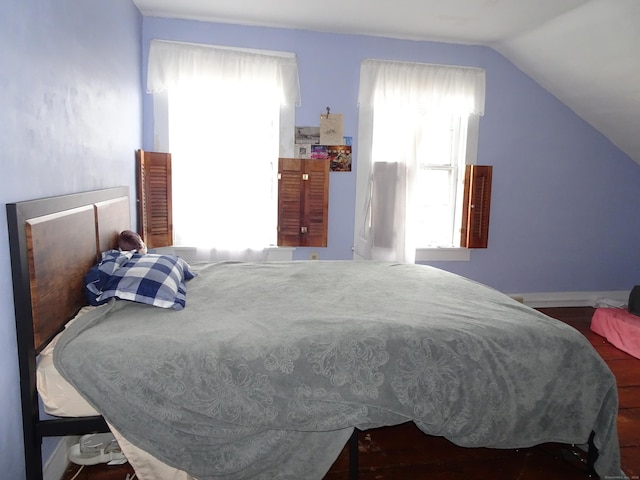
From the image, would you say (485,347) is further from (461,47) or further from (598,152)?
(598,152)

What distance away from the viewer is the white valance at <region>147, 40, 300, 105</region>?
3562 millimetres

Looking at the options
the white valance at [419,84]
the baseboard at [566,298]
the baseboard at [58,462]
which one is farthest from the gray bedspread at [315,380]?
the baseboard at [566,298]

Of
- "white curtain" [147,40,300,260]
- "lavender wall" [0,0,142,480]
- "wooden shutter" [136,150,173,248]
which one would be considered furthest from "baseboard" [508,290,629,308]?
"lavender wall" [0,0,142,480]

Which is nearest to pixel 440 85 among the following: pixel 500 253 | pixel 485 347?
pixel 500 253

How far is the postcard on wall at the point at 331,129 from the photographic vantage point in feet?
12.9

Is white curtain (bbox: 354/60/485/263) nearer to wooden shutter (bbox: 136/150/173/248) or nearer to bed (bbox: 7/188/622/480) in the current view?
wooden shutter (bbox: 136/150/173/248)

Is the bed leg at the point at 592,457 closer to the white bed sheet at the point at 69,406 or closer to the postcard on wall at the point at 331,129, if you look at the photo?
the white bed sheet at the point at 69,406

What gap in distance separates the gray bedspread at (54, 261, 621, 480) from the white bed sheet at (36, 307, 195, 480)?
0.23 feet

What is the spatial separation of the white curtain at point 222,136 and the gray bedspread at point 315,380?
5.81ft

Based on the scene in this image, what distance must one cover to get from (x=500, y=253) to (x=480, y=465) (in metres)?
2.77

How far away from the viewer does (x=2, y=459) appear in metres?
1.44

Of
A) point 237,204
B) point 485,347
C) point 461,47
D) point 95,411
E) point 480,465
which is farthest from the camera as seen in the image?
point 461,47

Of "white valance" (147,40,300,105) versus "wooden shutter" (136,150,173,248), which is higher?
"white valance" (147,40,300,105)

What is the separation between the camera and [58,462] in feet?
6.17
